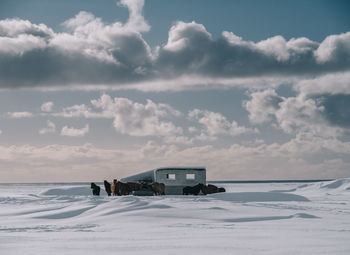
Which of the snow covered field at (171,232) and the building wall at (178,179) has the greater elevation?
the building wall at (178,179)

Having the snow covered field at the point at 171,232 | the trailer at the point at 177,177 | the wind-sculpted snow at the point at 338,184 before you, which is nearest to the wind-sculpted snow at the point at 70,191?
the trailer at the point at 177,177

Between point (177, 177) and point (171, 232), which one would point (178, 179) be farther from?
point (171, 232)

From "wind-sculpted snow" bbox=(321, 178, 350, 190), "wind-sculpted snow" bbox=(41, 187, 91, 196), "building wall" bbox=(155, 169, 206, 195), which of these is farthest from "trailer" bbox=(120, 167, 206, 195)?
"wind-sculpted snow" bbox=(321, 178, 350, 190)

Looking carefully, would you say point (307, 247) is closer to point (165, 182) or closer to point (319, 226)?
point (319, 226)

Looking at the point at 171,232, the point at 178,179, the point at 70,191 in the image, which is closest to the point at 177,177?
the point at 178,179

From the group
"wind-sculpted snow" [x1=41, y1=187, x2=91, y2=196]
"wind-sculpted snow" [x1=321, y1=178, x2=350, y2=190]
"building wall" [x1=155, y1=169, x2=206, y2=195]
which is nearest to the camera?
"building wall" [x1=155, y1=169, x2=206, y2=195]

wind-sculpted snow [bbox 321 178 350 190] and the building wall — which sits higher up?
the building wall

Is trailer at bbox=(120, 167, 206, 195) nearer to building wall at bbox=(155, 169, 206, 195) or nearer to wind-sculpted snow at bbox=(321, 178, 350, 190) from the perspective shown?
building wall at bbox=(155, 169, 206, 195)

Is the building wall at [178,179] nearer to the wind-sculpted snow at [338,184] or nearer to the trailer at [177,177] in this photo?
the trailer at [177,177]

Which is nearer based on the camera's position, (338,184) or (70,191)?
(70,191)

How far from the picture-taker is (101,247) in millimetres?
8016

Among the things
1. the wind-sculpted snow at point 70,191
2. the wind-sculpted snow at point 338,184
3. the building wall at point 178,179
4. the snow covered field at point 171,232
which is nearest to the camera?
the snow covered field at point 171,232

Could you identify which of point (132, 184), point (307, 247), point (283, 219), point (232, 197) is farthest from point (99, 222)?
point (132, 184)

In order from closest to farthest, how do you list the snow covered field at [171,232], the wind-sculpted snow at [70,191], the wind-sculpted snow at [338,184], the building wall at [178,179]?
the snow covered field at [171,232] < the building wall at [178,179] < the wind-sculpted snow at [70,191] < the wind-sculpted snow at [338,184]
